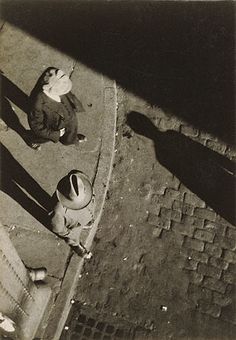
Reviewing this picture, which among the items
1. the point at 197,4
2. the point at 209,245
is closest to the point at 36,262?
the point at 209,245

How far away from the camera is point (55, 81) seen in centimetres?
536

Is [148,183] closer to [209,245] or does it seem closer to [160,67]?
[209,245]

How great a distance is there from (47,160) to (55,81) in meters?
1.67

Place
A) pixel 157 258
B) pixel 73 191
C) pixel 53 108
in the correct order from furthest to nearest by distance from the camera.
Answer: pixel 157 258 → pixel 53 108 → pixel 73 191

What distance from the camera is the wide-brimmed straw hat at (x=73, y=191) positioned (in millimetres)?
4891

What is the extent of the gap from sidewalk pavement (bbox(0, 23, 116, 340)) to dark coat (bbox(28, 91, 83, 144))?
0.69 m

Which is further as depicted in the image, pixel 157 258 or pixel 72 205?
pixel 157 258

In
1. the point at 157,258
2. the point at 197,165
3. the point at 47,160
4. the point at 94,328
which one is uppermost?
the point at 197,165

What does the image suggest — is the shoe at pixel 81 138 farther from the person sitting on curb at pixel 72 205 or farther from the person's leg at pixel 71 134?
the person sitting on curb at pixel 72 205

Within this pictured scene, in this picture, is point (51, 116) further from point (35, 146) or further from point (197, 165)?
point (197, 165)

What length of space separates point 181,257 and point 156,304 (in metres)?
0.75

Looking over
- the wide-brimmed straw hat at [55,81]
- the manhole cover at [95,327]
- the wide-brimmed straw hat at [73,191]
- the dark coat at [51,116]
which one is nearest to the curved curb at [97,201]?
the manhole cover at [95,327]

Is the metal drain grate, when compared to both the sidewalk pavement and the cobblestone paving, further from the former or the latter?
the cobblestone paving

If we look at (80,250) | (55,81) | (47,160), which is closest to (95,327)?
(80,250)
